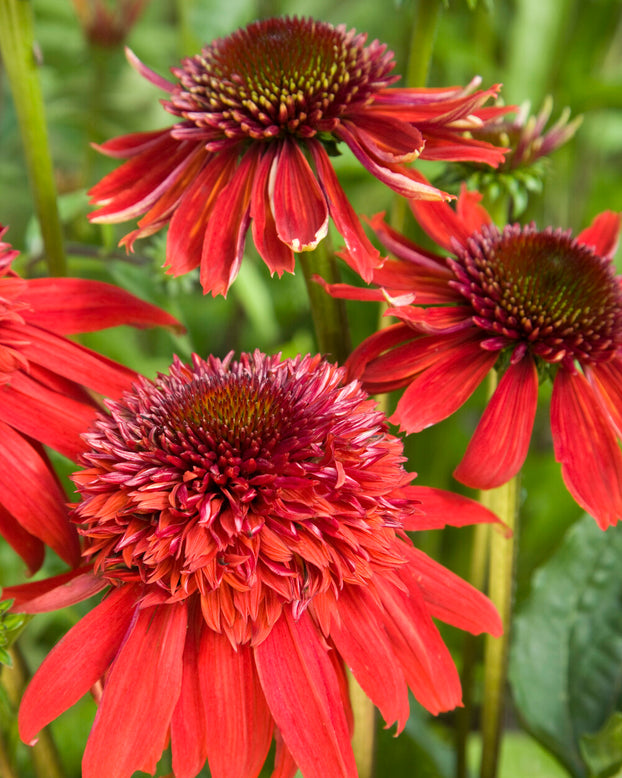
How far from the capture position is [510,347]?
48 centimetres

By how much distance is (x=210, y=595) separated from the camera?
14.5 inches

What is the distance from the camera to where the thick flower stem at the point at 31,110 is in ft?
1.71

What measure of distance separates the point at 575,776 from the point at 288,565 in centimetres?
35

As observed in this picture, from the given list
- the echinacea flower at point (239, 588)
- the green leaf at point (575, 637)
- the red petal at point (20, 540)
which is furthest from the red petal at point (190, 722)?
the green leaf at point (575, 637)

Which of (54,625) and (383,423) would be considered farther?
(54,625)

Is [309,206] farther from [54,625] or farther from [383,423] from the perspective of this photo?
[54,625]

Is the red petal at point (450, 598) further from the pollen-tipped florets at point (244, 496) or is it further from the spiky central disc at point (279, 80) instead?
the spiky central disc at point (279, 80)

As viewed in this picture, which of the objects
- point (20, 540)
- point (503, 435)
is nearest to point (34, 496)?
point (20, 540)

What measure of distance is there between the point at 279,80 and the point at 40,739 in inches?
15.2

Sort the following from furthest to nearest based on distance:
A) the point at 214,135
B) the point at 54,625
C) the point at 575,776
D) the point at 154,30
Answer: the point at 154,30
the point at 54,625
the point at 575,776
the point at 214,135

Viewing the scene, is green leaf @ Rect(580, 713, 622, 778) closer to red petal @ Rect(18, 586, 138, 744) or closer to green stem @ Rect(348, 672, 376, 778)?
green stem @ Rect(348, 672, 376, 778)

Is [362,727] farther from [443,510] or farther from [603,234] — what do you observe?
[603,234]

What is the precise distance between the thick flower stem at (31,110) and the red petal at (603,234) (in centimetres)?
35

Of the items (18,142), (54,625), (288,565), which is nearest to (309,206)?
(288,565)
